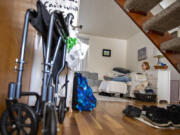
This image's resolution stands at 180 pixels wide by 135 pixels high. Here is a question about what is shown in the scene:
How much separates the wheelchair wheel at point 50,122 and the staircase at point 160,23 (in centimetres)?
101

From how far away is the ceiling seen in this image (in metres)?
3.59

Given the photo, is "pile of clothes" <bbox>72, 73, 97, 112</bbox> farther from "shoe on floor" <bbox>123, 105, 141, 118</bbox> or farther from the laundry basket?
the laundry basket

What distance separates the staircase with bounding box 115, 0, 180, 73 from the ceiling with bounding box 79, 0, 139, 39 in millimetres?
2376

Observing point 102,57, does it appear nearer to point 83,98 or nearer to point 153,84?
point 153,84

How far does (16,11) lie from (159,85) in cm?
318

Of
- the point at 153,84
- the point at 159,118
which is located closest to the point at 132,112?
the point at 159,118

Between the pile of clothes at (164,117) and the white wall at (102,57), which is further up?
the white wall at (102,57)

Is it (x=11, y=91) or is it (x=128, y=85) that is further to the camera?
(x=128, y=85)

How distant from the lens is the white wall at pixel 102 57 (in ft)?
18.1

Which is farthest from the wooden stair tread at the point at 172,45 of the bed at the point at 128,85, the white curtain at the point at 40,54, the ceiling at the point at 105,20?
the ceiling at the point at 105,20

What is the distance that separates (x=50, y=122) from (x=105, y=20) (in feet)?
A: 14.2

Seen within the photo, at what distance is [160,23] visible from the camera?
3.55 feet

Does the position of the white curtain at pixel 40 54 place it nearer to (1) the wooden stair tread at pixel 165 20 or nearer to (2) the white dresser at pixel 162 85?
(1) the wooden stair tread at pixel 165 20

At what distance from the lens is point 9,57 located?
740 millimetres
